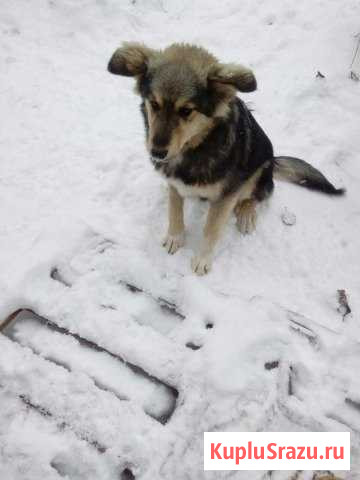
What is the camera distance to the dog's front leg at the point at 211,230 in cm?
262

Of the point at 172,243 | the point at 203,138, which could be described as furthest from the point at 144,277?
the point at 203,138

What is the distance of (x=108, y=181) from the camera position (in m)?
3.23

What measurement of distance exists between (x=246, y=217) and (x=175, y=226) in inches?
22.6

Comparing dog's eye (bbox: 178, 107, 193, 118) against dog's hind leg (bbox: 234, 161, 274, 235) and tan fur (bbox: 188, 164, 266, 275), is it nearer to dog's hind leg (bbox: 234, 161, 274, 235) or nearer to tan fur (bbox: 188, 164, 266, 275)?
tan fur (bbox: 188, 164, 266, 275)

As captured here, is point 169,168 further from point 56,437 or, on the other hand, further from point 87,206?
point 56,437

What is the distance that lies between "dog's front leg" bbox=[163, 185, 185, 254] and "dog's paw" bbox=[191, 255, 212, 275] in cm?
20

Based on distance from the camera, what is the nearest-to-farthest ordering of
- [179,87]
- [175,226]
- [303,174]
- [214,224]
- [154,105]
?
[179,87] < [154,105] < [214,224] < [175,226] < [303,174]

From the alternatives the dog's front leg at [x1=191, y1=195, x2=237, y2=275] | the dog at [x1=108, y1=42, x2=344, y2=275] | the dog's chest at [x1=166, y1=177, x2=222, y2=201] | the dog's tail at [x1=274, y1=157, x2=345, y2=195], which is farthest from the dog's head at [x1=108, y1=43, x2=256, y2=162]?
the dog's tail at [x1=274, y1=157, x2=345, y2=195]

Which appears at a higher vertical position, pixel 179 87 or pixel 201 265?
pixel 179 87

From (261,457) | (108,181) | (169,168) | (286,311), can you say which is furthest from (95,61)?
(261,457)

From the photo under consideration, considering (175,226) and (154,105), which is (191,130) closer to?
(154,105)

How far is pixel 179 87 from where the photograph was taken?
1.97 metres

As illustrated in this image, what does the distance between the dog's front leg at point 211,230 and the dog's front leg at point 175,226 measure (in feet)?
0.59

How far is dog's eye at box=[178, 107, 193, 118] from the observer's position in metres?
2.02
